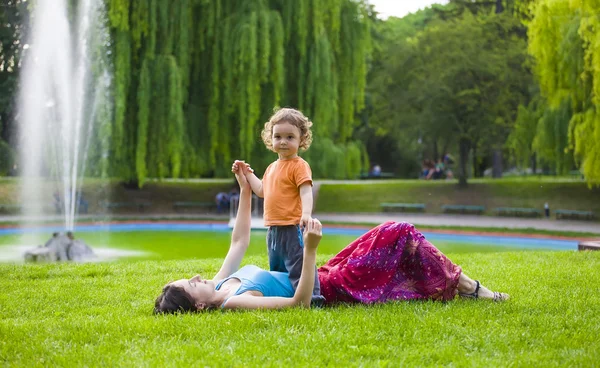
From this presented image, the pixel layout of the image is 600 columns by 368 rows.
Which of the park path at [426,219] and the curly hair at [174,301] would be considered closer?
the curly hair at [174,301]

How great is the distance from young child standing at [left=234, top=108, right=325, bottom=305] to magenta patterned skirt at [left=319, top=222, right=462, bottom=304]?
0.70ft

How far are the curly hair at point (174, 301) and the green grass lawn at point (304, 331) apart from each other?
0.34 ft

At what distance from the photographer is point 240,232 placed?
17.1ft

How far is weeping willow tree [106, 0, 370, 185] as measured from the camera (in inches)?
730

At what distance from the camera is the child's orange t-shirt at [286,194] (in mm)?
4680

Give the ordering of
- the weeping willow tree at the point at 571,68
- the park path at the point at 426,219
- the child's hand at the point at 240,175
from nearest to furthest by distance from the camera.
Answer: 1. the child's hand at the point at 240,175
2. the weeping willow tree at the point at 571,68
3. the park path at the point at 426,219

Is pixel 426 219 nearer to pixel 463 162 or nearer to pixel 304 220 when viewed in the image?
pixel 463 162

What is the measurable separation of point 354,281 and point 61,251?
8.00 meters

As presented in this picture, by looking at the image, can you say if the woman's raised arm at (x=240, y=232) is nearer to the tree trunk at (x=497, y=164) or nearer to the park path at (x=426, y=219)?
the park path at (x=426, y=219)

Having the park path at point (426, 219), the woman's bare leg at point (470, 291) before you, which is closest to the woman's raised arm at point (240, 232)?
the woman's bare leg at point (470, 291)

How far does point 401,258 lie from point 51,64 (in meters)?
13.1

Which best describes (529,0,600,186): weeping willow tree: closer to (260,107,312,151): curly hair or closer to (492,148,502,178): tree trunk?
(260,107,312,151): curly hair

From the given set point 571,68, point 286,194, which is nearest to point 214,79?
point 571,68

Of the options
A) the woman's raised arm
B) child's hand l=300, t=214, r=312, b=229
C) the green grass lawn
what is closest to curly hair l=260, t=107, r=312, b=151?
the woman's raised arm
